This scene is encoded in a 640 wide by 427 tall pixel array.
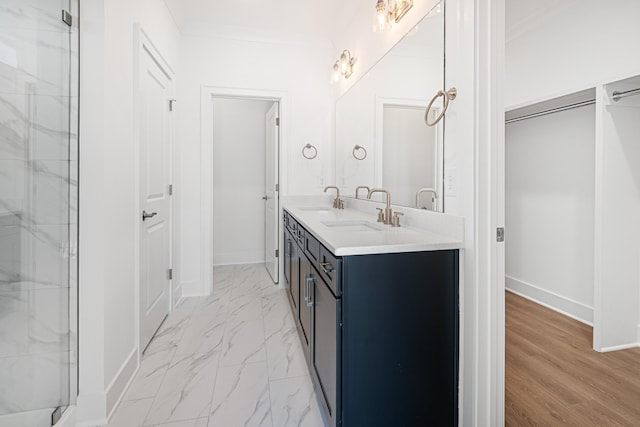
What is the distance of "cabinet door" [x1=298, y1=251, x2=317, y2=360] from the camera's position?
1.67 metres

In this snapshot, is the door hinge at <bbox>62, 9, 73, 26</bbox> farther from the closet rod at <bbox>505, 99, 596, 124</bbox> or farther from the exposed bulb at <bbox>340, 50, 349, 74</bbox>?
the closet rod at <bbox>505, 99, 596, 124</bbox>

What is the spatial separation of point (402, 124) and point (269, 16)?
1798 mm

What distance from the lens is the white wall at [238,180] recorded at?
4391 mm

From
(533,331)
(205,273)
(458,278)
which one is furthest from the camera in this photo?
(205,273)

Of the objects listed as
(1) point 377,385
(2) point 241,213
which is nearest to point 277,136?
(2) point 241,213

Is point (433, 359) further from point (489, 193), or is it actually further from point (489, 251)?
point (489, 193)

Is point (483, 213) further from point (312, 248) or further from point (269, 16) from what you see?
point (269, 16)

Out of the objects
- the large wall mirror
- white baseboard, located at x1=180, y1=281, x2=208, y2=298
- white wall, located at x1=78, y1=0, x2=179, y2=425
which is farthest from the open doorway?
white wall, located at x1=78, y1=0, x2=179, y2=425

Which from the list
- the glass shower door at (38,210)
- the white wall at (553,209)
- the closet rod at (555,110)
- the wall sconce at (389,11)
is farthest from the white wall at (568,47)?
the glass shower door at (38,210)

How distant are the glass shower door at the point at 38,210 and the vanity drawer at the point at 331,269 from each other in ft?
3.71

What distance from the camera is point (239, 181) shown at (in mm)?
4477

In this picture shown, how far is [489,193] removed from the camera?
127 centimetres

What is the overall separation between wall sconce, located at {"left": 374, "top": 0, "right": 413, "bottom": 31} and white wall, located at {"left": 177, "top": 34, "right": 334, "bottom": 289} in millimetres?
1296

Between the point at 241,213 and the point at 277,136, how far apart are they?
1.58 meters
